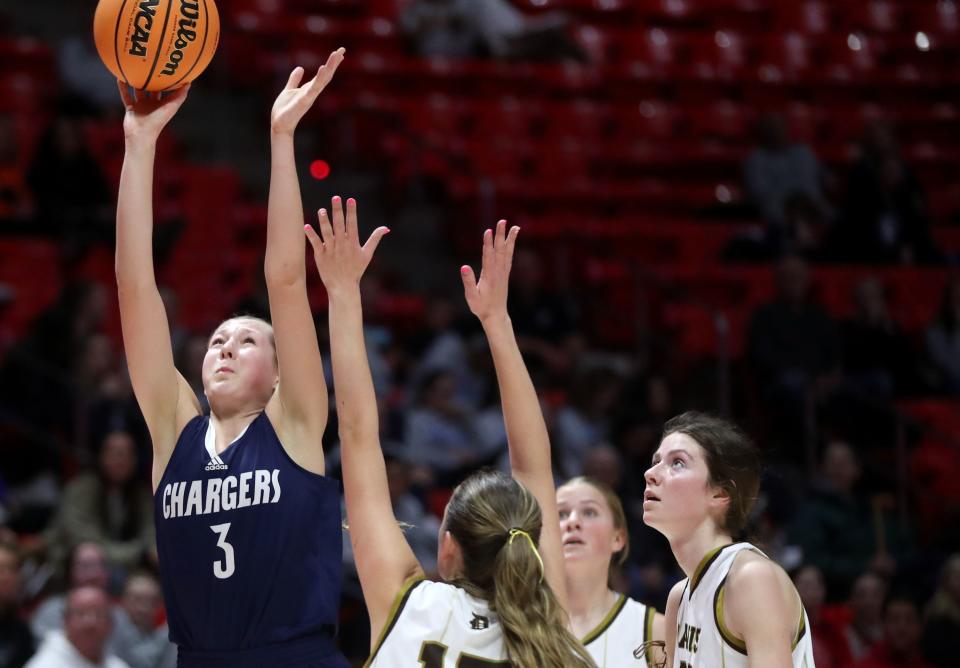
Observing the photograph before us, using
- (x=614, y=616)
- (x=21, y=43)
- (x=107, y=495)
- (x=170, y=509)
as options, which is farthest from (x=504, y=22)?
(x=170, y=509)

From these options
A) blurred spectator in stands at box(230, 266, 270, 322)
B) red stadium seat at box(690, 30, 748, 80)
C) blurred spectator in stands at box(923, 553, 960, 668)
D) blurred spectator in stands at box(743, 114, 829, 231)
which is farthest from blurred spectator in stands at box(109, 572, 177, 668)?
red stadium seat at box(690, 30, 748, 80)

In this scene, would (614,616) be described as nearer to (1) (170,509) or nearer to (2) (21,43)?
(1) (170,509)

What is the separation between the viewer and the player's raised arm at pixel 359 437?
3.48 m

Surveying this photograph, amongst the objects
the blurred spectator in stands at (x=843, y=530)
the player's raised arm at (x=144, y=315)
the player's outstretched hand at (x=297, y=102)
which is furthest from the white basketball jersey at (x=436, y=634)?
the blurred spectator in stands at (x=843, y=530)

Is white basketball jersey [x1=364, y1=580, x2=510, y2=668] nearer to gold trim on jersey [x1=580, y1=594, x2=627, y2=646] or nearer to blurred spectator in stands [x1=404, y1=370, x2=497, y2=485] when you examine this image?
gold trim on jersey [x1=580, y1=594, x2=627, y2=646]

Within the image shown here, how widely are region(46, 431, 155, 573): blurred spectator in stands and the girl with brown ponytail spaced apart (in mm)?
3870

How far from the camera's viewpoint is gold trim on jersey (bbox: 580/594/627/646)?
472cm

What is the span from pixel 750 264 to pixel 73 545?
547 centimetres

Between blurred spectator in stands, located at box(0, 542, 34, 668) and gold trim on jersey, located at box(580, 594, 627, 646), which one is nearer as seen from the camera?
gold trim on jersey, located at box(580, 594, 627, 646)

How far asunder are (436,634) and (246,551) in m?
0.49

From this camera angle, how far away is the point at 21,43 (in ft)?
34.3

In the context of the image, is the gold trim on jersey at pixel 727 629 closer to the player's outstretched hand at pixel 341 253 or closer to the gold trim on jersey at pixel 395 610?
the gold trim on jersey at pixel 395 610

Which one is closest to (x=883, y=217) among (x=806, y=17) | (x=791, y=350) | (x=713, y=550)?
(x=791, y=350)

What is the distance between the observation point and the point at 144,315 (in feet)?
12.1
